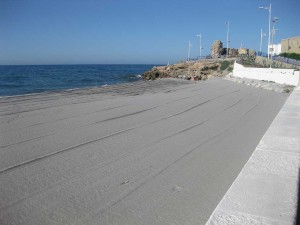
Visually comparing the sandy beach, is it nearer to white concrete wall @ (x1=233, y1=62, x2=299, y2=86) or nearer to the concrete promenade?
the concrete promenade

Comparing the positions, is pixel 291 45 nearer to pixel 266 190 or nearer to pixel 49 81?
pixel 49 81

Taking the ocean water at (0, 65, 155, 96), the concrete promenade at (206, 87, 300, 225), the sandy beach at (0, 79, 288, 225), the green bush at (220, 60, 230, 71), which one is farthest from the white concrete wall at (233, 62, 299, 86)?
the green bush at (220, 60, 230, 71)

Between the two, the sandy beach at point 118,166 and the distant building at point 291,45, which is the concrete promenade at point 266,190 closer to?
the sandy beach at point 118,166

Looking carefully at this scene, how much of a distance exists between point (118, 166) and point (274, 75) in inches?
902

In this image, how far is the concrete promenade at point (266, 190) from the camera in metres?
3.18

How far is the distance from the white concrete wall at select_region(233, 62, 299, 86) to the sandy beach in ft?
43.9

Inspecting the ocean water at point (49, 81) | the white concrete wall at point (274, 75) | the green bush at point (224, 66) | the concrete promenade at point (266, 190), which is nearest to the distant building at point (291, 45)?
the green bush at point (224, 66)

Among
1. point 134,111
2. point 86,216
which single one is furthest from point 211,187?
point 134,111

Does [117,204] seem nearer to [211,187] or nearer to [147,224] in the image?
[147,224]

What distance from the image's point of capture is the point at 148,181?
522 centimetres

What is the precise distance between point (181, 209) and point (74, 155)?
2.93m

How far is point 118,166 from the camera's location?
19.4ft

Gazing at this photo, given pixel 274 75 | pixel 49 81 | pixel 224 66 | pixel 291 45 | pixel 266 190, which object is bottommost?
pixel 49 81

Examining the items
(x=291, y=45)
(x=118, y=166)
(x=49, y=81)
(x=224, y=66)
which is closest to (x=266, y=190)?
(x=118, y=166)
